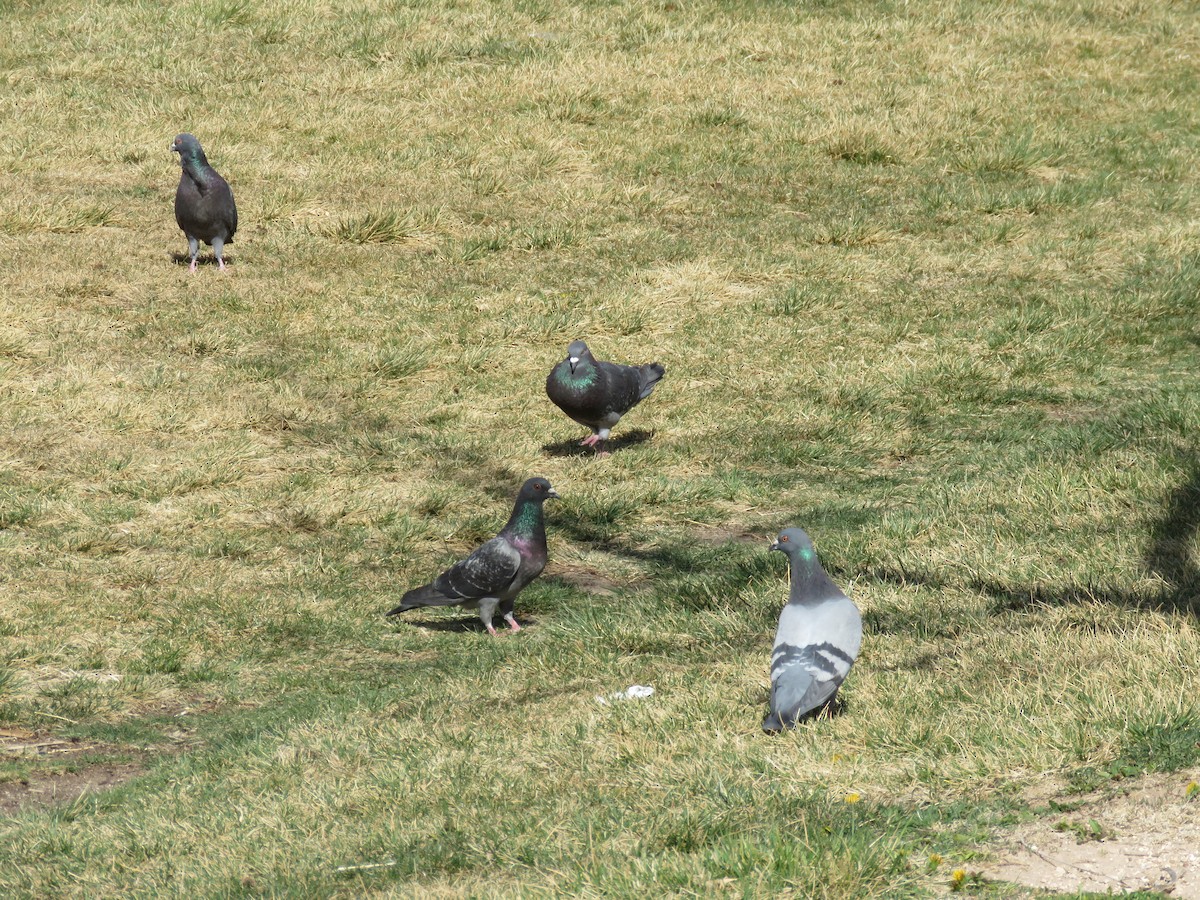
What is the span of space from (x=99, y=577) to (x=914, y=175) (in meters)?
12.0

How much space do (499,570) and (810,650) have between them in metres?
2.78

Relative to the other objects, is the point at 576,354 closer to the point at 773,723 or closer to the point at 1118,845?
the point at 773,723

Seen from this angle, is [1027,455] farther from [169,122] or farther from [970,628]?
[169,122]

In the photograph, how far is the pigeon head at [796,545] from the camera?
588 centimetres

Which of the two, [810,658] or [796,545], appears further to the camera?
[796,545]

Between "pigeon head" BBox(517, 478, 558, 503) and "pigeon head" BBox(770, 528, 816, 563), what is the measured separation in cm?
239

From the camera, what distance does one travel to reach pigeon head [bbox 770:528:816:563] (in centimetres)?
588

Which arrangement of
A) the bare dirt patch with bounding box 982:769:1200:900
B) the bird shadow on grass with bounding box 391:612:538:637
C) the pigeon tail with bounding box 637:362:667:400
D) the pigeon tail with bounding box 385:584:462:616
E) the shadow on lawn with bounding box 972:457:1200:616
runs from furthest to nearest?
the pigeon tail with bounding box 637:362:667:400, the bird shadow on grass with bounding box 391:612:538:637, the pigeon tail with bounding box 385:584:462:616, the shadow on lawn with bounding box 972:457:1200:616, the bare dirt patch with bounding box 982:769:1200:900

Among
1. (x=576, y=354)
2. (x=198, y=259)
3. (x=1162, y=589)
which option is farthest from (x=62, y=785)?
(x=198, y=259)

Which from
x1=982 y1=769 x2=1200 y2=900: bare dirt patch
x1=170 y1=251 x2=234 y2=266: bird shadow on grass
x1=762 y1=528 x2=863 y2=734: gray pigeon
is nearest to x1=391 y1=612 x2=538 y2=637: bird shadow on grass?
x1=762 y1=528 x2=863 y2=734: gray pigeon

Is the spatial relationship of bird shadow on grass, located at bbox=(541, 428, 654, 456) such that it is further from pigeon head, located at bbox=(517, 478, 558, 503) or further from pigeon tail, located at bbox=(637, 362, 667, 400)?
pigeon head, located at bbox=(517, 478, 558, 503)

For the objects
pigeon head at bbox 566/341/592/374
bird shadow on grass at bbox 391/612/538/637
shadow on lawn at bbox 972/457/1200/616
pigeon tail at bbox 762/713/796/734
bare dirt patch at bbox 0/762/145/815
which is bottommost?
bare dirt patch at bbox 0/762/145/815

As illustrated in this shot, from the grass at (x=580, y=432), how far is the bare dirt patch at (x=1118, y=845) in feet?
0.62

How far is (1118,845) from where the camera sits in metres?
4.52
